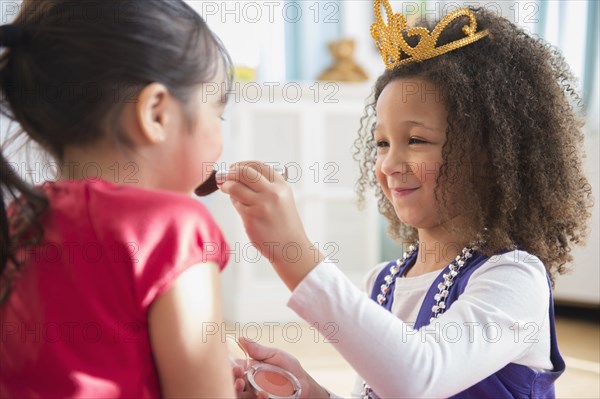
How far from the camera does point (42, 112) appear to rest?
0.70m

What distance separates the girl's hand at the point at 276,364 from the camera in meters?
0.88

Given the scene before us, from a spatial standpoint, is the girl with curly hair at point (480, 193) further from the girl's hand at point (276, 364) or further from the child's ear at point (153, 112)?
the child's ear at point (153, 112)

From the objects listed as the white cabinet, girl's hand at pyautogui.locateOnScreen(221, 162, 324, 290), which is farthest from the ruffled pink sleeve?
the white cabinet

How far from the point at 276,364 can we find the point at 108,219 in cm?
43

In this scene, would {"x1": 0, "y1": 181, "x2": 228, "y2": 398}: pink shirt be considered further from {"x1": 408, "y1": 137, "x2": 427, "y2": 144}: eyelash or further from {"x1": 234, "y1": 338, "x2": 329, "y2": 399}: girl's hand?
{"x1": 408, "y1": 137, "x2": 427, "y2": 144}: eyelash

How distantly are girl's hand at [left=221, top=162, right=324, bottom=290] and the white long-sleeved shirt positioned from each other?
0.07 feet

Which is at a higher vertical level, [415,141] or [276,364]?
[415,141]

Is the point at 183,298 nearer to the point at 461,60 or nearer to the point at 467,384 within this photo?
the point at 467,384

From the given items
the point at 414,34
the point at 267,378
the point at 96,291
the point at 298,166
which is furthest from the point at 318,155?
the point at 96,291

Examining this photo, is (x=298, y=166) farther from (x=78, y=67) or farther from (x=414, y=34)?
(x=78, y=67)

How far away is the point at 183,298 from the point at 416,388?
327 mm

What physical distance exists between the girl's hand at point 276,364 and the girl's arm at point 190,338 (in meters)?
0.22

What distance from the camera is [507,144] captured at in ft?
3.32

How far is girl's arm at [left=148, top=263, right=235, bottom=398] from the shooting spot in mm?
617
